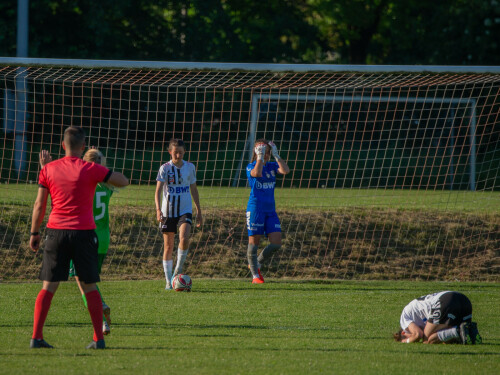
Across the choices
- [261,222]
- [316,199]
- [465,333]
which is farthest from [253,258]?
[316,199]

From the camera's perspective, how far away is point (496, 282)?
11.1 meters

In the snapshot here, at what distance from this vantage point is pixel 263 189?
10242 millimetres

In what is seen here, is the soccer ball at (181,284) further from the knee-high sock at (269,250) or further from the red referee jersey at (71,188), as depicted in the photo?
the red referee jersey at (71,188)

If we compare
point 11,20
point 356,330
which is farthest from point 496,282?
point 11,20

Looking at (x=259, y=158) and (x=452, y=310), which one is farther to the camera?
(x=259, y=158)

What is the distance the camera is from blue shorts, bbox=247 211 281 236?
10.3 meters

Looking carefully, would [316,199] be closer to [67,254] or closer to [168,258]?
[168,258]

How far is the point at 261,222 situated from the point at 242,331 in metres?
3.34

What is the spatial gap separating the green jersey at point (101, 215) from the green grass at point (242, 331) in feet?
2.85

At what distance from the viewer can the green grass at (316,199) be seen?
47.2ft

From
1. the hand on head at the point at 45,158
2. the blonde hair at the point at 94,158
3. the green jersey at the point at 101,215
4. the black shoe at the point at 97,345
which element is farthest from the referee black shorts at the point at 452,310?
the hand on head at the point at 45,158

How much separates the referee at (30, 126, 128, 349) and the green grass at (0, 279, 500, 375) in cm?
51

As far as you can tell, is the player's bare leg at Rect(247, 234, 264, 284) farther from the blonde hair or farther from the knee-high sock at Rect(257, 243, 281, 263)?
the blonde hair

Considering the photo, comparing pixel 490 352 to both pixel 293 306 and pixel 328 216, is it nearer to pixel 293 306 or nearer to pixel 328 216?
pixel 293 306
